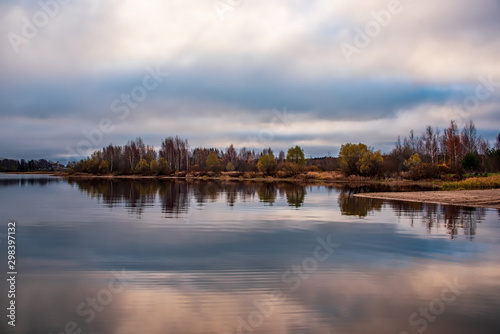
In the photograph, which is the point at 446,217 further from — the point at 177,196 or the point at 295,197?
the point at 177,196

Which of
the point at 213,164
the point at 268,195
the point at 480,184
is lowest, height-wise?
the point at 268,195

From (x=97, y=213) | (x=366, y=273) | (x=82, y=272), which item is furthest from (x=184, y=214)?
(x=366, y=273)

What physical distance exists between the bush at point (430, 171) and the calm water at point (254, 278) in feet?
170

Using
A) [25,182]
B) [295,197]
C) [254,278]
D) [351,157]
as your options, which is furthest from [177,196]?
[351,157]

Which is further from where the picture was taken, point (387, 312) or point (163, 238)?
point (163, 238)

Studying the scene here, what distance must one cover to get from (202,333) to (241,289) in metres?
2.13

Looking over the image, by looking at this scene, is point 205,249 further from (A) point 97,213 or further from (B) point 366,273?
(A) point 97,213

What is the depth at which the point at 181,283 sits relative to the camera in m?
8.70

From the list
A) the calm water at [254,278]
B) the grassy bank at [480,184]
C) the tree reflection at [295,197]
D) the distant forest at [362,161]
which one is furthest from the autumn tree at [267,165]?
the calm water at [254,278]

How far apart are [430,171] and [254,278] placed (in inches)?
2551

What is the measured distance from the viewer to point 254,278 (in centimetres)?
912

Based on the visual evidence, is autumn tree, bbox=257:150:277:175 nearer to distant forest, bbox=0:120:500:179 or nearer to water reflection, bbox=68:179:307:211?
distant forest, bbox=0:120:500:179

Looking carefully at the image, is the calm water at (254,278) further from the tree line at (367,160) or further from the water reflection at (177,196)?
the tree line at (367,160)

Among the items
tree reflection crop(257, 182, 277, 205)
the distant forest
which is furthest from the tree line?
tree reflection crop(257, 182, 277, 205)
